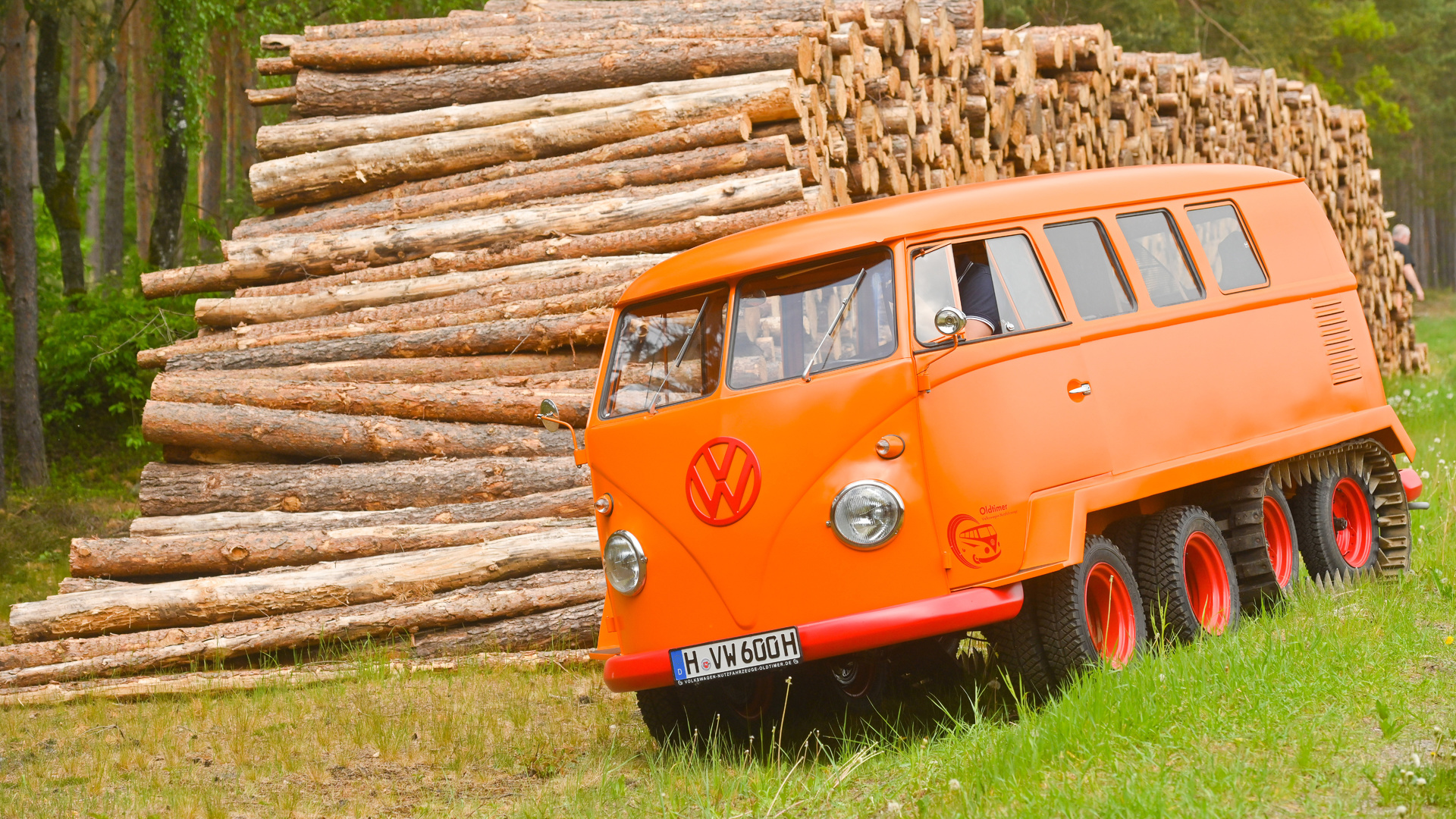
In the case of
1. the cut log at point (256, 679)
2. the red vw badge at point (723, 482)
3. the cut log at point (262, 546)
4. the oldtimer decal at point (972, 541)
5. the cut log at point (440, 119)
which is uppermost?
the cut log at point (440, 119)

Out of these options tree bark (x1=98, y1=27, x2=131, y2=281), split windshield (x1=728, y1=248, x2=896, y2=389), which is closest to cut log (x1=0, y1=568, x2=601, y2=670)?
split windshield (x1=728, y1=248, x2=896, y2=389)

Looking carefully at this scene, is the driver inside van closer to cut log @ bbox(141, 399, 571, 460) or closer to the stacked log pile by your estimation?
the stacked log pile

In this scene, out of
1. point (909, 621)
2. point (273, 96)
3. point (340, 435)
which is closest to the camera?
point (909, 621)

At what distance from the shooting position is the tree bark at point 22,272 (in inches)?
612

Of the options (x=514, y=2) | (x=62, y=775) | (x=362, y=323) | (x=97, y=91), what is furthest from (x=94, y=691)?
(x=97, y=91)

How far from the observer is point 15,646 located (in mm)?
8461

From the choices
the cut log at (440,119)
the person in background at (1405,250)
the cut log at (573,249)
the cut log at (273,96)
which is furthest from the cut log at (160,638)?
the person in background at (1405,250)

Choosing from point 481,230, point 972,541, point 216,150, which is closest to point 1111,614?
point 972,541

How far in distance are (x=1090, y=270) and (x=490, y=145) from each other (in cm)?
700

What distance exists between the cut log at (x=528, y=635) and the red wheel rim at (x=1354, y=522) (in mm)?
4474

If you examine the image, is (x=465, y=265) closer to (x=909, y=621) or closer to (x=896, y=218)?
(x=896, y=218)

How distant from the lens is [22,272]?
15438 mm

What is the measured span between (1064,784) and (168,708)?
18.0ft

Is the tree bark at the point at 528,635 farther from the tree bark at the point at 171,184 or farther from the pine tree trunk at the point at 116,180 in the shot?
the pine tree trunk at the point at 116,180
